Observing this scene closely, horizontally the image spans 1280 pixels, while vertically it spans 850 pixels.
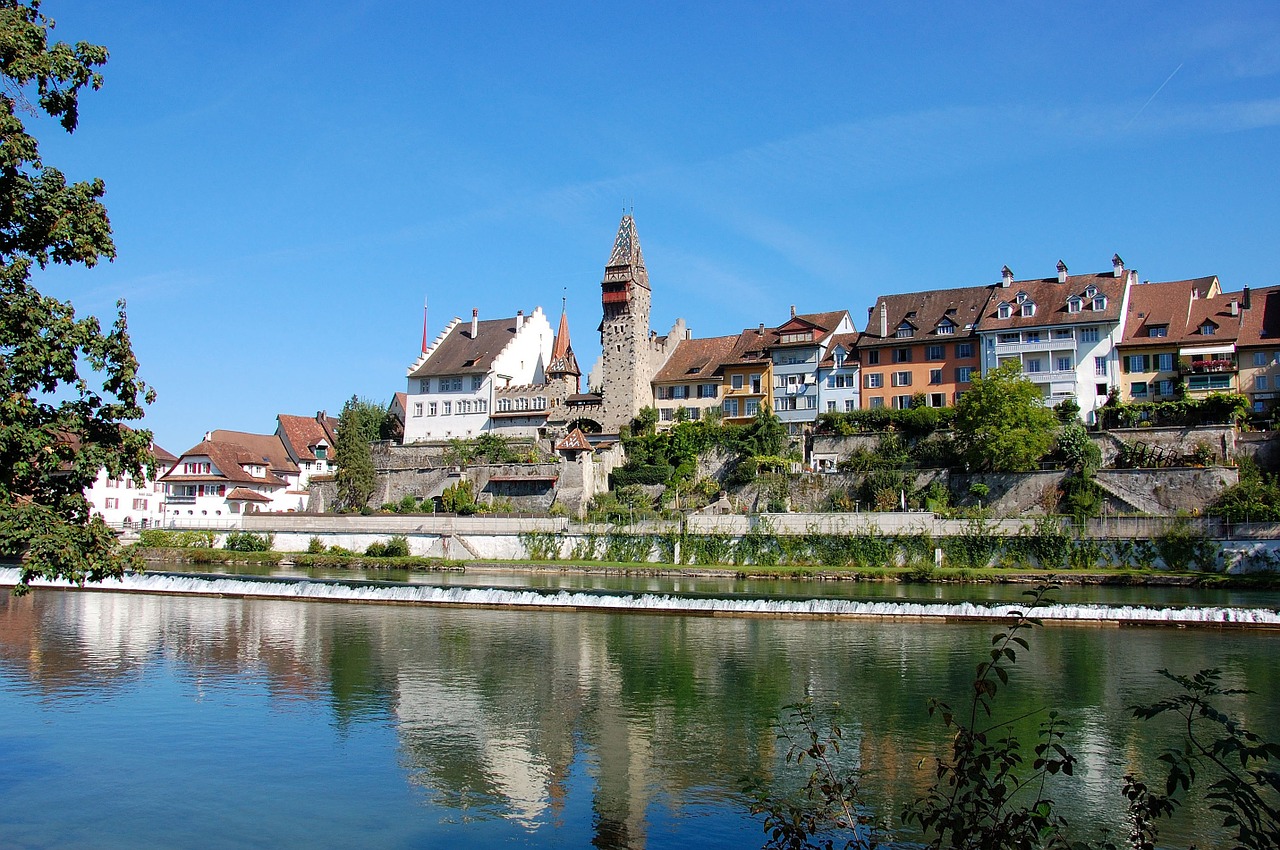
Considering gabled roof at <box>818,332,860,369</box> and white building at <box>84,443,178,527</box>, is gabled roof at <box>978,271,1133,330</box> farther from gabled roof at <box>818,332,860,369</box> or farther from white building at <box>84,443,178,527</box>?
white building at <box>84,443,178,527</box>

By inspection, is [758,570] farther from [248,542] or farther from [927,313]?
[248,542]

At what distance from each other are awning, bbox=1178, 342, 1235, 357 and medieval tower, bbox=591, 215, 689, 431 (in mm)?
36043

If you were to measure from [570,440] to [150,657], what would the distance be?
43.4m

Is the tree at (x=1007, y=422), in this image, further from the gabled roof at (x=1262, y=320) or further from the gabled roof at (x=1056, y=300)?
the gabled roof at (x=1262, y=320)

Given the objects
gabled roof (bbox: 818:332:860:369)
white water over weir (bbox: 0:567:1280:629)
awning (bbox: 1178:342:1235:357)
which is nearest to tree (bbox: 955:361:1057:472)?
awning (bbox: 1178:342:1235:357)

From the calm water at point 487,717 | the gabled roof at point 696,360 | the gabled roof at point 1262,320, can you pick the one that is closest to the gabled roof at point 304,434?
the gabled roof at point 696,360

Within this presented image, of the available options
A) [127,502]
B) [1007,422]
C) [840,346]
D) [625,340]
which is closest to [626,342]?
[625,340]

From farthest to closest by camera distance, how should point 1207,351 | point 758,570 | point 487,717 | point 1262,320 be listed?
point 1262,320 < point 1207,351 < point 758,570 < point 487,717

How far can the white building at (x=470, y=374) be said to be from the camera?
79.4 metres

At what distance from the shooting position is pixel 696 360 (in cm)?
7738

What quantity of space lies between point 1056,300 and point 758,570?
28.3 meters

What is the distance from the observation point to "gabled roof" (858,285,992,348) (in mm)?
67625

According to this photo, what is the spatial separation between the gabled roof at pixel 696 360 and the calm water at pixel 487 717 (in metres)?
39.7

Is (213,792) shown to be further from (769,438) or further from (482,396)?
(482,396)
